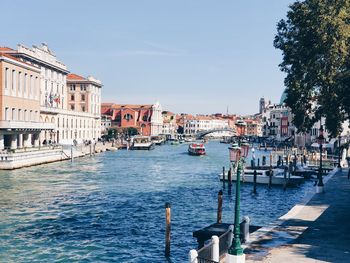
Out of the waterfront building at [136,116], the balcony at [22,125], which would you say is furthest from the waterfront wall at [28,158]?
the waterfront building at [136,116]

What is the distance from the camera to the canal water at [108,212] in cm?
1967

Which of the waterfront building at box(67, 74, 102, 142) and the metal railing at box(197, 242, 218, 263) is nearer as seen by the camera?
the metal railing at box(197, 242, 218, 263)

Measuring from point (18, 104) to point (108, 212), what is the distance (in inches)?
1640

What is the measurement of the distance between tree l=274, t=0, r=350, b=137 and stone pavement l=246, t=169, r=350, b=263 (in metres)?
6.69

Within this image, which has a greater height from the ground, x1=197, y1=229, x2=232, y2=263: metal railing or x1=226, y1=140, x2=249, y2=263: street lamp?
x1=226, y1=140, x2=249, y2=263: street lamp

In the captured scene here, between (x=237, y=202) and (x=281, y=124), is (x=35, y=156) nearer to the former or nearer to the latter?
(x=237, y=202)

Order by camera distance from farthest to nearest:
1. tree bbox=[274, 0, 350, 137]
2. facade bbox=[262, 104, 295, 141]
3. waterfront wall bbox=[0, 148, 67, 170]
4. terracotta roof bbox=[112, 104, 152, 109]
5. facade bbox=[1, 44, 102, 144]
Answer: terracotta roof bbox=[112, 104, 152, 109] < facade bbox=[262, 104, 295, 141] < facade bbox=[1, 44, 102, 144] < waterfront wall bbox=[0, 148, 67, 170] < tree bbox=[274, 0, 350, 137]

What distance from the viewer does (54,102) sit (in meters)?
99.7

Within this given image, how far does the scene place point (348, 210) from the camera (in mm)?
21812

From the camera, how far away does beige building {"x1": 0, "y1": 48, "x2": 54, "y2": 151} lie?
195 feet

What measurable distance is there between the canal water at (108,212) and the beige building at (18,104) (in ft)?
45.2

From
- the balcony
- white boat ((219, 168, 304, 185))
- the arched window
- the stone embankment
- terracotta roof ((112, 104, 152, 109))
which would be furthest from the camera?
terracotta roof ((112, 104, 152, 109))

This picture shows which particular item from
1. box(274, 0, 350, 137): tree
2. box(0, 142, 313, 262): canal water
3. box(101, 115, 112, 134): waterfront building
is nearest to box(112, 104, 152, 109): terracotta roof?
box(101, 115, 112, 134): waterfront building

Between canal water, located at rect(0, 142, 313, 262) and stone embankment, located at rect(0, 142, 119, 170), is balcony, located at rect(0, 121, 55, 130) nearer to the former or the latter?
stone embankment, located at rect(0, 142, 119, 170)
